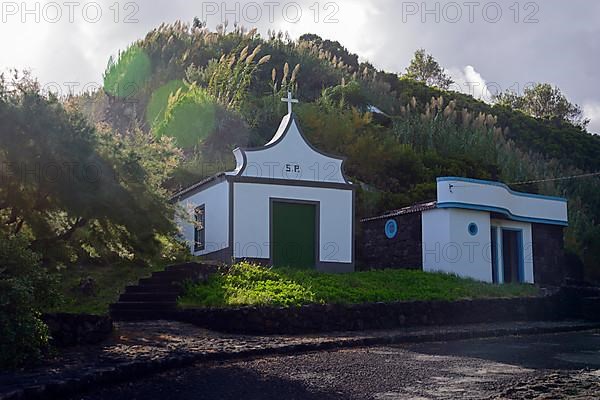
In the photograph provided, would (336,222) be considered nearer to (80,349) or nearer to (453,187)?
(453,187)

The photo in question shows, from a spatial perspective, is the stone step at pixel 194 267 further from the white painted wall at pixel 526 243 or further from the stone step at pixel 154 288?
the white painted wall at pixel 526 243

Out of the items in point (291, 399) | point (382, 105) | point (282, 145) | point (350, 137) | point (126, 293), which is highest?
point (382, 105)

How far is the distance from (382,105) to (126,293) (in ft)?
96.0

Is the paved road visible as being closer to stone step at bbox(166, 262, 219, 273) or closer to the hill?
stone step at bbox(166, 262, 219, 273)

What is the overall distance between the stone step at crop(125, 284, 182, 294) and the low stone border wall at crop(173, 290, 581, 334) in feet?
3.56

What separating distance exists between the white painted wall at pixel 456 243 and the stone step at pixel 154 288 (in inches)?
327

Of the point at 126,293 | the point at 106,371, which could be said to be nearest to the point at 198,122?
the point at 126,293

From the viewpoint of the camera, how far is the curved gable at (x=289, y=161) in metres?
19.0

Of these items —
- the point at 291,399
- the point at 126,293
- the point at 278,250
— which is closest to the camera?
the point at 291,399

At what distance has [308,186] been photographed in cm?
1948

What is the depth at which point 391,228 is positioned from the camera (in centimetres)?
2259

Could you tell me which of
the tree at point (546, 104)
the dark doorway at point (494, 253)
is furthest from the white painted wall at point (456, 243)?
the tree at point (546, 104)

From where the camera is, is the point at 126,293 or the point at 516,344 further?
the point at 126,293

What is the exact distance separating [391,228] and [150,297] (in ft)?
30.9
